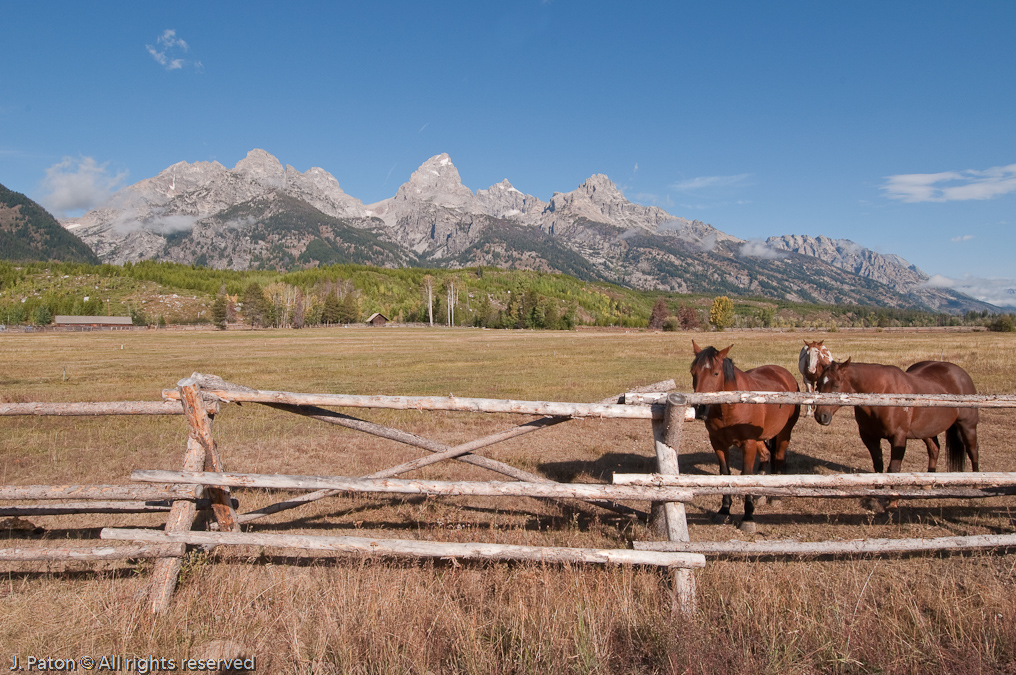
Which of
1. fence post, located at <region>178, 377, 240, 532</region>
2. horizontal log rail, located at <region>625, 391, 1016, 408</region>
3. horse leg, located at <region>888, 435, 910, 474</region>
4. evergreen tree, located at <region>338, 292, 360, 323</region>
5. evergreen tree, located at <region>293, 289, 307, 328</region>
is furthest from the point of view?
evergreen tree, located at <region>338, 292, 360, 323</region>

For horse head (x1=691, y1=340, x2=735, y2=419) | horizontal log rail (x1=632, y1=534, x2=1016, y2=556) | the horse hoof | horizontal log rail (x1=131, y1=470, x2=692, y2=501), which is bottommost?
the horse hoof

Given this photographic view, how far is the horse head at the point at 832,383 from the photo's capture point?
7.29 m

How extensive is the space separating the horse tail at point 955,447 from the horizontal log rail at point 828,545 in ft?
12.6

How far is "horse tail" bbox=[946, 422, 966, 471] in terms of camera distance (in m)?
7.77

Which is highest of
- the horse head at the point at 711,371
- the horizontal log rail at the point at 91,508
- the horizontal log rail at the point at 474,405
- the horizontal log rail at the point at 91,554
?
the horse head at the point at 711,371

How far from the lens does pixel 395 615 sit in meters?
3.84

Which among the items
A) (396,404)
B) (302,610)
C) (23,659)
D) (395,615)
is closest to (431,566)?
(395,615)

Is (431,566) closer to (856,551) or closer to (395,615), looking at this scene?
(395,615)

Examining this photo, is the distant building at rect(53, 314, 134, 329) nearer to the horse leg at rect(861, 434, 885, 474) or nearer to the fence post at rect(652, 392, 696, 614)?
the fence post at rect(652, 392, 696, 614)

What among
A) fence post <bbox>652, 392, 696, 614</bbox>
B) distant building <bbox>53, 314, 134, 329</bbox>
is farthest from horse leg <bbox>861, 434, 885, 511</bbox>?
distant building <bbox>53, 314, 134, 329</bbox>

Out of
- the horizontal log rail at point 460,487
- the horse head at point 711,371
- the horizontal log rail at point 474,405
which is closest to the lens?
the horizontal log rail at point 460,487

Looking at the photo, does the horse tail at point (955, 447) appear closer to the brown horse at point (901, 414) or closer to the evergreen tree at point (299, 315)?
the brown horse at point (901, 414)

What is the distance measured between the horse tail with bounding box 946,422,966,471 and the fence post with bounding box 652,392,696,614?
6479mm

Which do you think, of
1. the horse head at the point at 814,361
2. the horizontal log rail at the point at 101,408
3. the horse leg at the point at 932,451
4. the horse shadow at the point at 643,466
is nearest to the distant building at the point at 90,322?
the horizontal log rail at the point at 101,408
